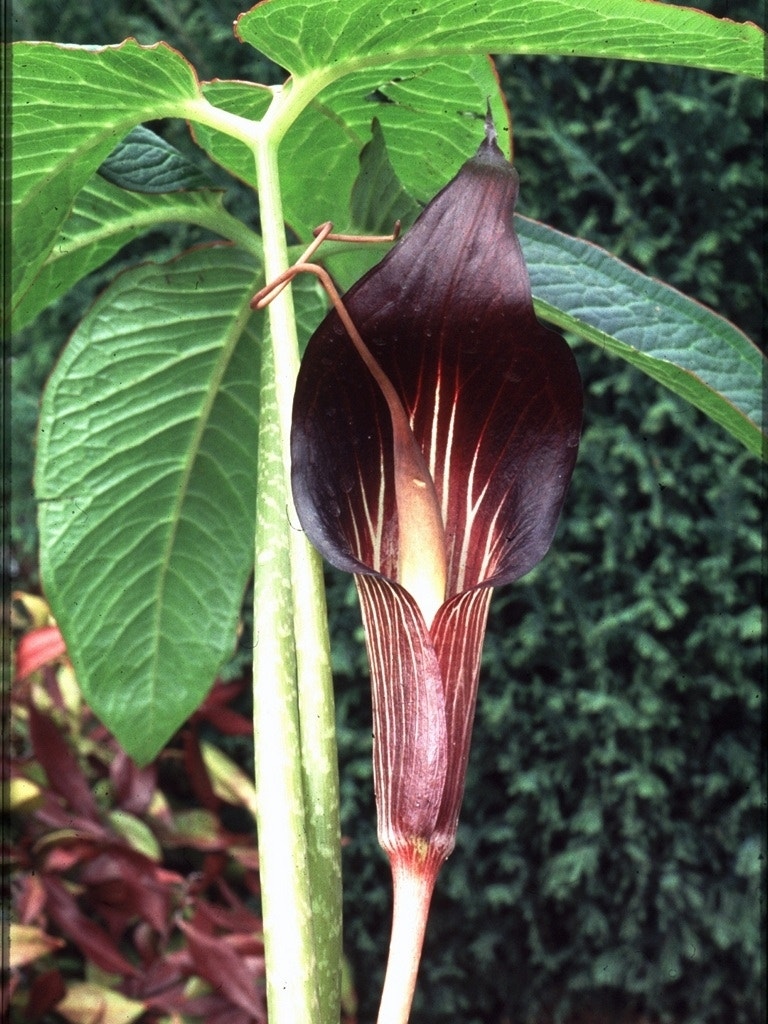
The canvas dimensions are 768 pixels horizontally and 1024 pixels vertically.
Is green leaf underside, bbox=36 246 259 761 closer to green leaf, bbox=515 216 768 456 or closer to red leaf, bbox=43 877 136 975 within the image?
green leaf, bbox=515 216 768 456

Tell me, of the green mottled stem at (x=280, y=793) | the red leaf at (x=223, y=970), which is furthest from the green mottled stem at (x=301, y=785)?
the red leaf at (x=223, y=970)

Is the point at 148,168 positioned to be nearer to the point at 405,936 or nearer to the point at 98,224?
the point at 98,224

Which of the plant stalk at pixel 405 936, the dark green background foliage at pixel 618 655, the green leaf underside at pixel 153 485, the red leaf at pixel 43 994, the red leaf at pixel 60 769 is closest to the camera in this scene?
the plant stalk at pixel 405 936

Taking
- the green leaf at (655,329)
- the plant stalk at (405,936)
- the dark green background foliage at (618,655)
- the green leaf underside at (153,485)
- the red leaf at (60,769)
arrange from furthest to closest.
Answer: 1. the dark green background foliage at (618,655)
2. the red leaf at (60,769)
3. the green leaf underside at (153,485)
4. the green leaf at (655,329)
5. the plant stalk at (405,936)

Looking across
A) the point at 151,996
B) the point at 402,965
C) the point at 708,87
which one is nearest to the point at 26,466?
the point at 151,996

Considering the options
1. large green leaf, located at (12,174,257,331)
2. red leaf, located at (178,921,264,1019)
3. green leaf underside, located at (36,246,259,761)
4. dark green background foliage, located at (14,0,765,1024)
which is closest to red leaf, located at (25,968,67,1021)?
red leaf, located at (178,921,264,1019)

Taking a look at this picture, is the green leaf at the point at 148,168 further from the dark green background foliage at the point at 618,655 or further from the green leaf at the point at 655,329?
the dark green background foliage at the point at 618,655
